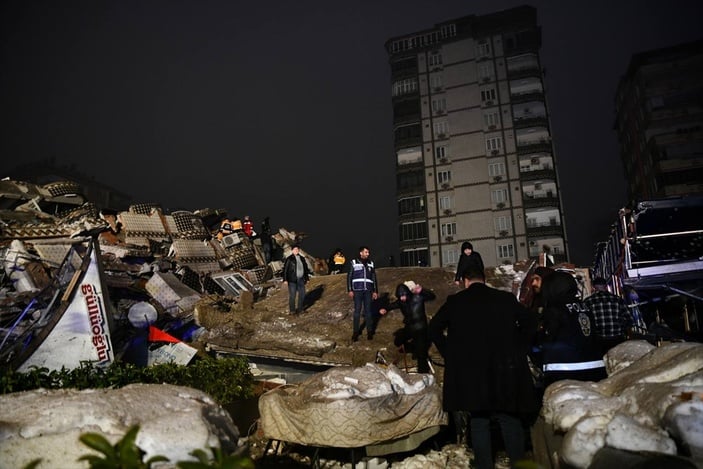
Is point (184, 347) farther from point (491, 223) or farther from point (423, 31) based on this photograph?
point (423, 31)

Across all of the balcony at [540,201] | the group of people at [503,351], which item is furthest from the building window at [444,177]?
the group of people at [503,351]

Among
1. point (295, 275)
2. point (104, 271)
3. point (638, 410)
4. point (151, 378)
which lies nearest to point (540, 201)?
point (295, 275)

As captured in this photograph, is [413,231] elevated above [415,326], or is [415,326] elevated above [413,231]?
[413,231]

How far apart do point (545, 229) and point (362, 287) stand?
36.9m

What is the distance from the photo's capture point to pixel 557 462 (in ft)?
10.0

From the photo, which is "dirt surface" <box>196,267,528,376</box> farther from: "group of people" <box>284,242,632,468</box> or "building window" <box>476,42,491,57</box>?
"building window" <box>476,42,491,57</box>

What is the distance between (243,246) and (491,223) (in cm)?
3168

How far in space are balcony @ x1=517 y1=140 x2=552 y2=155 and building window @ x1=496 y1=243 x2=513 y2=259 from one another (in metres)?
9.51

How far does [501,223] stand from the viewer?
141 ft

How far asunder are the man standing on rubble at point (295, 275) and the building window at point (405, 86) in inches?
1629

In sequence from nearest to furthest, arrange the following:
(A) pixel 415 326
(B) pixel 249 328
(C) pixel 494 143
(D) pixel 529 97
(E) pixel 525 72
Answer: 1. (A) pixel 415 326
2. (B) pixel 249 328
3. (D) pixel 529 97
4. (E) pixel 525 72
5. (C) pixel 494 143

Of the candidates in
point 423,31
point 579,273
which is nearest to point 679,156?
point 423,31

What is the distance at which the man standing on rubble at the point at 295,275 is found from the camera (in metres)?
10.9

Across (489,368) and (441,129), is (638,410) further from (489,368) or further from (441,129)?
(441,129)
